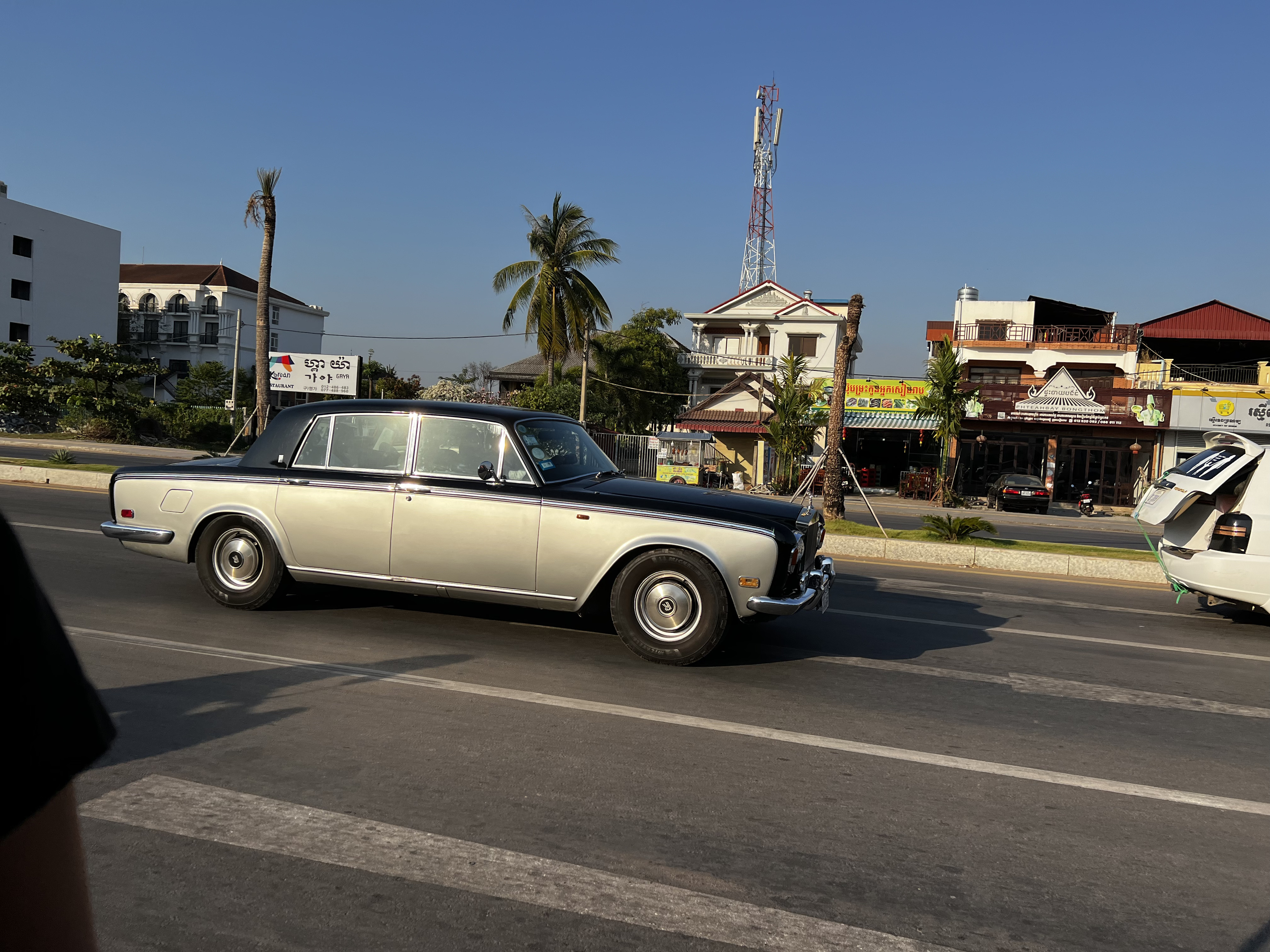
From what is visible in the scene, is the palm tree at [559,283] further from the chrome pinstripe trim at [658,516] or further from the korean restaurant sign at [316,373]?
the chrome pinstripe trim at [658,516]

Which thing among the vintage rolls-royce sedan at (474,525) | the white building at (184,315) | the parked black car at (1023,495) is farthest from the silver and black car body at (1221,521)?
the white building at (184,315)

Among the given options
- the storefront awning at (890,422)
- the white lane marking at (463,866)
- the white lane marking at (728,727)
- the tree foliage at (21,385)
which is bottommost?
the white lane marking at (463,866)

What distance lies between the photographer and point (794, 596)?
257 inches

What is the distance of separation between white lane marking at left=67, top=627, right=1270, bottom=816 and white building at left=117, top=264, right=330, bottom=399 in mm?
68520

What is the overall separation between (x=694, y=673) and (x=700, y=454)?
3232cm

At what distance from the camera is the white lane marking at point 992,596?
9.91 meters

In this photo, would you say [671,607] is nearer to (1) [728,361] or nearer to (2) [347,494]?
(2) [347,494]

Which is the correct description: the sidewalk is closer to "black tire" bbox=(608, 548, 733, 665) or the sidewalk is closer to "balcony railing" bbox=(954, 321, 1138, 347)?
"black tire" bbox=(608, 548, 733, 665)

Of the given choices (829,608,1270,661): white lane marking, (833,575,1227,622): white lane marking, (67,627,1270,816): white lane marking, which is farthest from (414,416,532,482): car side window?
(833,575,1227,622): white lane marking

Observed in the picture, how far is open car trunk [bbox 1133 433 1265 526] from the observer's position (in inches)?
352

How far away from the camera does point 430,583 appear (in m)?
7.03

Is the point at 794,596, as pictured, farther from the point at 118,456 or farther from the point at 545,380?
the point at 545,380

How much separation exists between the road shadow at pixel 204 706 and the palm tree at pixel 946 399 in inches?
1241

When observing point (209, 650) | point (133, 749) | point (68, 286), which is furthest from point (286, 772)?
point (68, 286)
